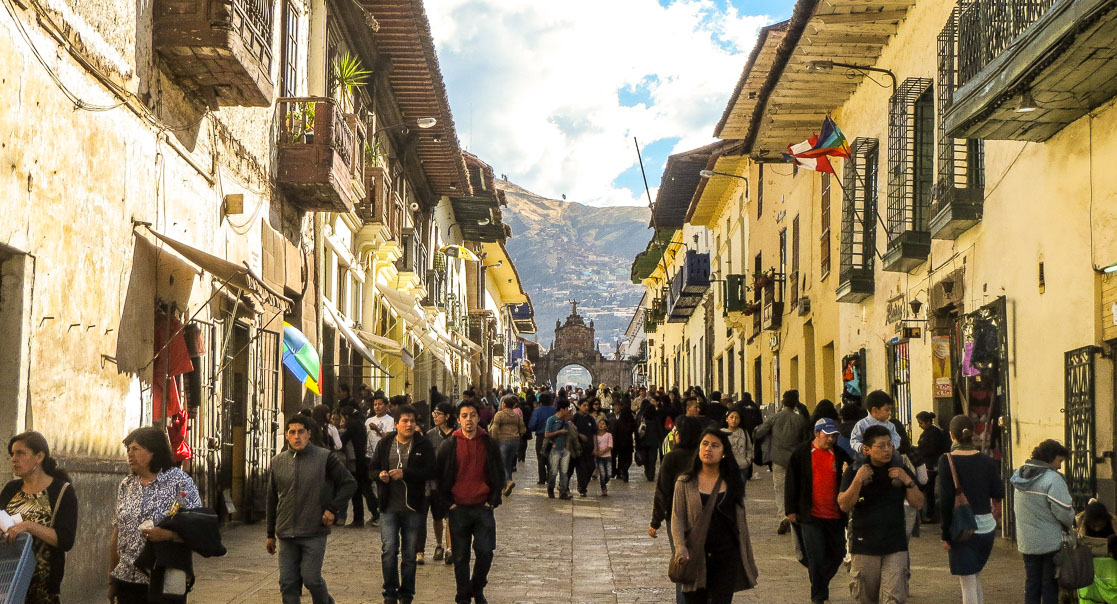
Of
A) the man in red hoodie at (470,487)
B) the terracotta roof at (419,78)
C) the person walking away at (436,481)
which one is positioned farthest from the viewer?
the terracotta roof at (419,78)

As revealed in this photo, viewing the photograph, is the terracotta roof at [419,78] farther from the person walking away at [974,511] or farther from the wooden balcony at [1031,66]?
the person walking away at [974,511]

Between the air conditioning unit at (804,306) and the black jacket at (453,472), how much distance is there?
14.4 meters

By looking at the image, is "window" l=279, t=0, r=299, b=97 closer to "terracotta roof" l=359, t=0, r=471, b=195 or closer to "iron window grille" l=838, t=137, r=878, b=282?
"terracotta roof" l=359, t=0, r=471, b=195

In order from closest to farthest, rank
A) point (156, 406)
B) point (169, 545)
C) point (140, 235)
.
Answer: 1. point (169, 545)
2. point (140, 235)
3. point (156, 406)

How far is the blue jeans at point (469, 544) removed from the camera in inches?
382

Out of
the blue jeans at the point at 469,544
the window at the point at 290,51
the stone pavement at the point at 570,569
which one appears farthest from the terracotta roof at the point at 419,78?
the blue jeans at the point at 469,544

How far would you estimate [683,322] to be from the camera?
177 ft

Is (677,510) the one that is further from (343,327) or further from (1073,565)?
(343,327)

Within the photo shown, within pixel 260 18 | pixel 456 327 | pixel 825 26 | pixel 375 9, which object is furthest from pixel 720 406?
pixel 456 327

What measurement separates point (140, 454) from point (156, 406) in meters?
6.08

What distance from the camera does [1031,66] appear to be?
940cm

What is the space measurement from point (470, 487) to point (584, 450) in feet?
33.7

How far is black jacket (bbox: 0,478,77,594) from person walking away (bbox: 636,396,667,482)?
16.8 metres

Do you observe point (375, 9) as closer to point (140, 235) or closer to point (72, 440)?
point (140, 235)
